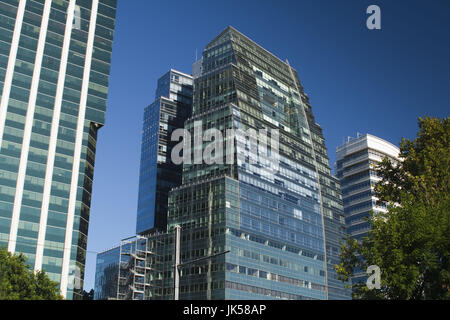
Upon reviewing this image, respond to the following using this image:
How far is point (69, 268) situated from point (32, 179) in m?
20.1

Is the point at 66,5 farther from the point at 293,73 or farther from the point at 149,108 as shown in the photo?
the point at 293,73

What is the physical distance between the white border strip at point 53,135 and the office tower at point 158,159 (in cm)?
4471

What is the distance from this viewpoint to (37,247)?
10475 cm

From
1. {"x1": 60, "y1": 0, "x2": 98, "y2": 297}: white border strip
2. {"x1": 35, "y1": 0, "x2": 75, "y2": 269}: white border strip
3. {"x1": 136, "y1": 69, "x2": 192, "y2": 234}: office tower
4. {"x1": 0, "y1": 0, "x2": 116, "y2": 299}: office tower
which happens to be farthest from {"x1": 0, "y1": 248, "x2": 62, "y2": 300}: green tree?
{"x1": 136, "y1": 69, "x2": 192, "y2": 234}: office tower

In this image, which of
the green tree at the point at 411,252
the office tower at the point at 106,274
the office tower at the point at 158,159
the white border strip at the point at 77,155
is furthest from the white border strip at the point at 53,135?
the green tree at the point at 411,252

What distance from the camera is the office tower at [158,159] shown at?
15375 centimetres

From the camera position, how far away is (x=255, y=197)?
126 metres

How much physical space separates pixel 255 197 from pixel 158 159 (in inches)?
1639

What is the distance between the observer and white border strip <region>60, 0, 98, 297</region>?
107m

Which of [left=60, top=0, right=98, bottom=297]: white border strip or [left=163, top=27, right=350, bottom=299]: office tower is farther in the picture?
[left=163, top=27, right=350, bottom=299]: office tower

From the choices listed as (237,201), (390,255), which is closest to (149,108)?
(237,201)

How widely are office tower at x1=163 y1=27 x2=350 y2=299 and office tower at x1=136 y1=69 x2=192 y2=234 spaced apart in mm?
20010

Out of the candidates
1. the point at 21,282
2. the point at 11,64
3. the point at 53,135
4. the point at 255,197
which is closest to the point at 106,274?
the point at 53,135

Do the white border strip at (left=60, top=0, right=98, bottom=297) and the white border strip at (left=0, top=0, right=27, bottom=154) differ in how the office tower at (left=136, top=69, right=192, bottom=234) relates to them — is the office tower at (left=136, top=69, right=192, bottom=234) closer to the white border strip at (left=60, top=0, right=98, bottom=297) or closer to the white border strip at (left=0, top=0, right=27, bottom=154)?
the white border strip at (left=60, top=0, right=98, bottom=297)
